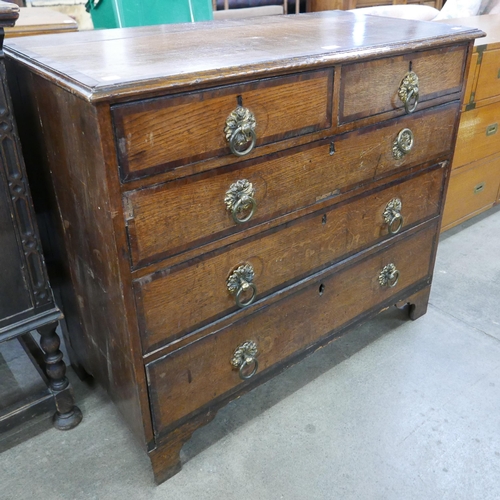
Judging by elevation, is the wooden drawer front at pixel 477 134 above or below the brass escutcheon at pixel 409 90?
below

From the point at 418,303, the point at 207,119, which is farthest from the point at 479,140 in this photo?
the point at 207,119

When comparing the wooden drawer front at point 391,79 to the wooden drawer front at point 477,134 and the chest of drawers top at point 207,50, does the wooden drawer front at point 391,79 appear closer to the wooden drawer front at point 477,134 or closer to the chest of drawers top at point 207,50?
the chest of drawers top at point 207,50

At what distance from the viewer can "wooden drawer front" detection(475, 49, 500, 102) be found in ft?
7.09

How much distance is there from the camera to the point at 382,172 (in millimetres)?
1453

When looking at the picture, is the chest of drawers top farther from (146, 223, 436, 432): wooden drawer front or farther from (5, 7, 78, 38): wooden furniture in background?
(146, 223, 436, 432): wooden drawer front

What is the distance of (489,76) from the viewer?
2.22 m

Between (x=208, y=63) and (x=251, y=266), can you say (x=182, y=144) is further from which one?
(x=251, y=266)

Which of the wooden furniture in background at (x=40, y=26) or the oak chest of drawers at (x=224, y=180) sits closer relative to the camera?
the oak chest of drawers at (x=224, y=180)

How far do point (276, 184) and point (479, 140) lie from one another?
156 cm

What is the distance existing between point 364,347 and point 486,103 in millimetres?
1260

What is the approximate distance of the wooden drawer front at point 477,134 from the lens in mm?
2271

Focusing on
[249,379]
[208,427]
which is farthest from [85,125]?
[208,427]

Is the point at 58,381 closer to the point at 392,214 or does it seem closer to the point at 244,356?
the point at 244,356

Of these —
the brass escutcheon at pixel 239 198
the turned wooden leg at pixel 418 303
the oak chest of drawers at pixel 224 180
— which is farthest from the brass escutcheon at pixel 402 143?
the turned wooden leg at pixel 418 303
